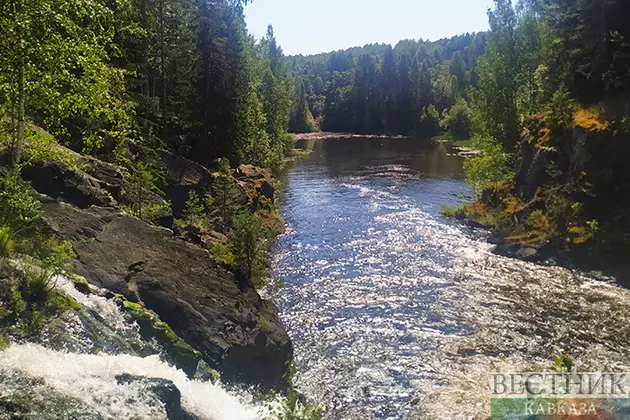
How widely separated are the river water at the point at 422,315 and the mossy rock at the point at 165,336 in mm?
4557

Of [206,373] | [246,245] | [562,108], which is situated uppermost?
[562,108]

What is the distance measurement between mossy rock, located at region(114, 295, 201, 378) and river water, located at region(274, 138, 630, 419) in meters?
4.56

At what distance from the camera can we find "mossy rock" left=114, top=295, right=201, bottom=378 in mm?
11312

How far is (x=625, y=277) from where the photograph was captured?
74.5 feet

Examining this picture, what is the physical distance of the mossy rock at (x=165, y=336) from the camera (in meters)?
11.3

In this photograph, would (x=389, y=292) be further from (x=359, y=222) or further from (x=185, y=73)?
(x=185, y=73)

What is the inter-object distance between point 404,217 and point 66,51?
94.9 feet

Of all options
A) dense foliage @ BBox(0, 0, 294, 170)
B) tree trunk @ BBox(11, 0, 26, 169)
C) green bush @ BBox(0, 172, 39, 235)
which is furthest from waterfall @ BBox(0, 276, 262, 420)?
dense foliage @ BBox(0, 0, 294, 170)

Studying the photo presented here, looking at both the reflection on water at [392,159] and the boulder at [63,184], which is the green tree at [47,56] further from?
the reflection on water at [392,159]

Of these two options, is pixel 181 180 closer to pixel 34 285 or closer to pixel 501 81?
pixel 34 285

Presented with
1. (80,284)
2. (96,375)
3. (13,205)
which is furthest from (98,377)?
(13,205)

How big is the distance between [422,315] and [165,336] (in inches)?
463

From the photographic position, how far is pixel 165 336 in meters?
11.5

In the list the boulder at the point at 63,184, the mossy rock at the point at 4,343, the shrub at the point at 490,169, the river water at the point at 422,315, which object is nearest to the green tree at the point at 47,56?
the boulder at the point at 63,184
